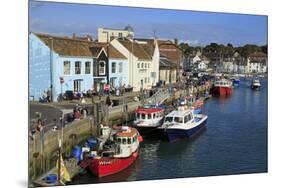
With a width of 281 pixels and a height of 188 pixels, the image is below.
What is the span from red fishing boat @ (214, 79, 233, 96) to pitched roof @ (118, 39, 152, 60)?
1.61 metres

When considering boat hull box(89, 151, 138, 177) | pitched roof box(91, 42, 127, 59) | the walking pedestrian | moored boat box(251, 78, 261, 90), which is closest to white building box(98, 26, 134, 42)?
pitched roof box(91, 42, 127, 59)

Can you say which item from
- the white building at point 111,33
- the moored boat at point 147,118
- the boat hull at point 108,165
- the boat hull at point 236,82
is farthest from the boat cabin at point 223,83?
the boat hull at point 108,165

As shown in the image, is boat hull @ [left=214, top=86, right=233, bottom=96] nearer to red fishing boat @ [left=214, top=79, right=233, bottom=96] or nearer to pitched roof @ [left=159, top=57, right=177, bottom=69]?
red fishing boat @ [left=214, top=79, right=233, bottom=96]

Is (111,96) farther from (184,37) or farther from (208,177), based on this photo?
(208,177)

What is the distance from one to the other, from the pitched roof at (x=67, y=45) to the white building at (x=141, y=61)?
1.69 feet

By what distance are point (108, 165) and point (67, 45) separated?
73.4 inches

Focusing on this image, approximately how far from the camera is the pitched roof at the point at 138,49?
24.7ft

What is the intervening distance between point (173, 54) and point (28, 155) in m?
2.93

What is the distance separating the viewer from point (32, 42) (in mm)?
6543

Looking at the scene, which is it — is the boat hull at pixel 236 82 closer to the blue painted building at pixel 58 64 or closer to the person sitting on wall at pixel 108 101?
the person sitting on wall at pixel 108 101

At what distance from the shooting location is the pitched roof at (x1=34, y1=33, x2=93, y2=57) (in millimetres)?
6766

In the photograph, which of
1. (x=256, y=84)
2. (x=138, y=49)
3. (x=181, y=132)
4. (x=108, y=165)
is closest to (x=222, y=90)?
(x=256, y=84)

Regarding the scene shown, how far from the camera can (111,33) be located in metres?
7.31

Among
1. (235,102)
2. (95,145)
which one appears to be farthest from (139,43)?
(235,102)
